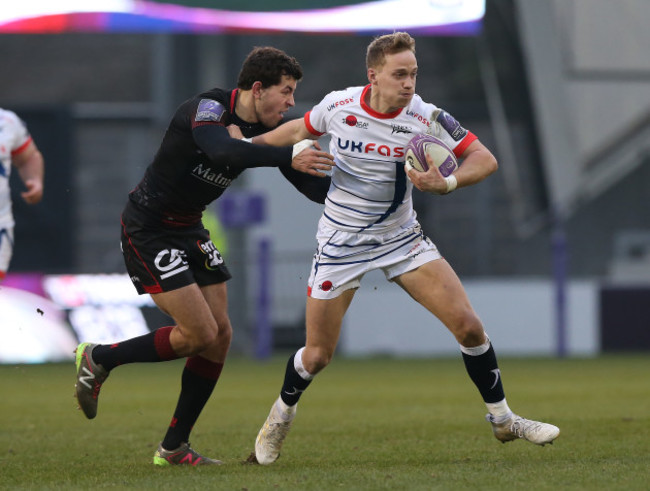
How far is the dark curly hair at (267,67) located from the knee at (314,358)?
4.90 feet

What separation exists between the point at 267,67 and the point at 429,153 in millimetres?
1028

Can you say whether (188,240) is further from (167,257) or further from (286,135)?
(286,135)

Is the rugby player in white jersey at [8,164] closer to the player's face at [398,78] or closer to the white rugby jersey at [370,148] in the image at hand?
the white rugby jersey at [370,148]

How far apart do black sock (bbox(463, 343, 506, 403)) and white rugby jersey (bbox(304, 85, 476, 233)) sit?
2.85 feet

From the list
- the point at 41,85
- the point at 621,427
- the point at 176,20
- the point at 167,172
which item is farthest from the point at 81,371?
the point at 41,85

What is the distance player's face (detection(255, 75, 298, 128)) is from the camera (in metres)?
6.98

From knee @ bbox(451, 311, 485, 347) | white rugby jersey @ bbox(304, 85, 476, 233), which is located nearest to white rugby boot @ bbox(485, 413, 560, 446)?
knee @ bbox(451, 311, 485, 347)

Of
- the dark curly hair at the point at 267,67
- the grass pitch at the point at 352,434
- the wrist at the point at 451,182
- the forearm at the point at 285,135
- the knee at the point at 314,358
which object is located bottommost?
the grass pitch at the point at 352,434

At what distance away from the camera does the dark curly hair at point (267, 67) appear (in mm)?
6918

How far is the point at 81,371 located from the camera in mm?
7262

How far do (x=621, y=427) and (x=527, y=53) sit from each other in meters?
14.1

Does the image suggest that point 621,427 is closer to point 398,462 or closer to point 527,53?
point 398,462

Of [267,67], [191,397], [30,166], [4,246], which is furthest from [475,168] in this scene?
[4,246]

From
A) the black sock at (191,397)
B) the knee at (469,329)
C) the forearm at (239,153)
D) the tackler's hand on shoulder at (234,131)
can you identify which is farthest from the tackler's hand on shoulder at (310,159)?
the black sock at (191,397)
